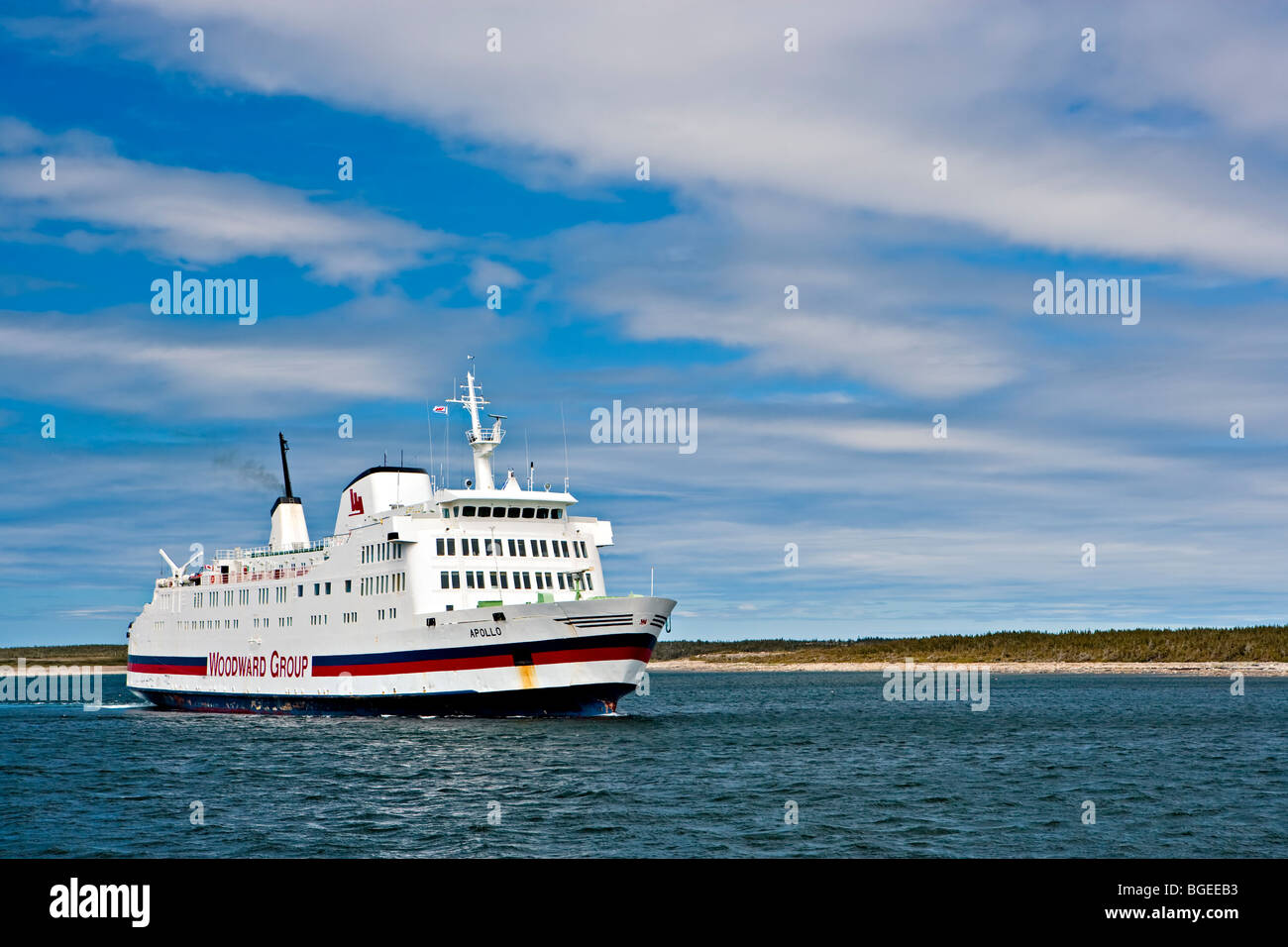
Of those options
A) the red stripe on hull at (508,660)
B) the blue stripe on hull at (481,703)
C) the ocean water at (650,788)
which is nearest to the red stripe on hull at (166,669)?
the ocean water at (650,788)

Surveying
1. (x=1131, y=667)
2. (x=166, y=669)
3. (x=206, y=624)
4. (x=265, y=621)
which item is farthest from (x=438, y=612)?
(x=1131, y=667)

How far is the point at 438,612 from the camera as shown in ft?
158

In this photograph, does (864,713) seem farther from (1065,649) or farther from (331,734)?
(1065,649)

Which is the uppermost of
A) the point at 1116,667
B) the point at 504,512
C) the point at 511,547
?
the point at 504,512

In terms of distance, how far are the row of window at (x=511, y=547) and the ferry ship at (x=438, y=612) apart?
5 cm

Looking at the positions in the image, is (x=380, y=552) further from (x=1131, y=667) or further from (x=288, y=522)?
(x=1131, y=667)

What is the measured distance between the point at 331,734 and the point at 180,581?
30599 mm

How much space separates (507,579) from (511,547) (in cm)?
162

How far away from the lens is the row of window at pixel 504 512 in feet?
165

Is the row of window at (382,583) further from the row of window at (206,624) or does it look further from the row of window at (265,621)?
the row of window at (206,624)

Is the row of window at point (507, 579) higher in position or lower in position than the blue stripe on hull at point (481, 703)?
higher
